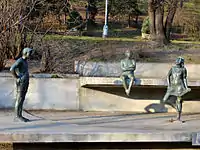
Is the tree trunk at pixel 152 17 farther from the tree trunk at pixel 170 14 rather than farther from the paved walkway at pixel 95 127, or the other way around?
the paved walkway at pixel 95 127

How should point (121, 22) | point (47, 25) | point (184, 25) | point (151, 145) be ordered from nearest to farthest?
point (151, 145), point (47, 25), point (184, 25), point (121, 22)

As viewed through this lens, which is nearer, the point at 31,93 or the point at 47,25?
the point at 31,93

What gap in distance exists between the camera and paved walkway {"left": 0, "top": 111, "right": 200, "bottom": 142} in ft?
28.7

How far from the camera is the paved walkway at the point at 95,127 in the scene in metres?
8.75

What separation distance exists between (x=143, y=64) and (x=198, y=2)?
59.3 feet

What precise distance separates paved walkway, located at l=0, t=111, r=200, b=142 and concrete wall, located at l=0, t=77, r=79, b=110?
39 cm

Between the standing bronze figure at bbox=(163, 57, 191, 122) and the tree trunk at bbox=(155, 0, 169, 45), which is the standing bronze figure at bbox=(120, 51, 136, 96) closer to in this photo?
the standing bronze figure at bbox=(163, 57, 191, 122)

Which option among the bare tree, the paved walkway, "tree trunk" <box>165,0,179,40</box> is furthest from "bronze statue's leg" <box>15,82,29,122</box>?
"tree trunk" <box>165,0,179,40</box>

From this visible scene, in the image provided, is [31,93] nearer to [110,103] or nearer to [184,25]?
[110,103]

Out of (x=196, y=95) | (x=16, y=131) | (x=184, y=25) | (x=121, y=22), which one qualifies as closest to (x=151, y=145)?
(x=16, y=131)

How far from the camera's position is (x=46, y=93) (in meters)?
12.2

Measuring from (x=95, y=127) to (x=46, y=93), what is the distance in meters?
2.92

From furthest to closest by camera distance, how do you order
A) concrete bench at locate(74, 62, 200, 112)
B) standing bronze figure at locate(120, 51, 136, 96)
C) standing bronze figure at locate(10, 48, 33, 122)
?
concrete bench at locate(74, 62, 200, 112) → standing bronze figure at locate(120, 51, 136, 96) → standing bronze figure at locate(10, 48, 33, 122)

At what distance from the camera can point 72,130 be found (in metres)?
9.20
